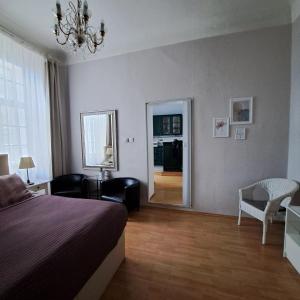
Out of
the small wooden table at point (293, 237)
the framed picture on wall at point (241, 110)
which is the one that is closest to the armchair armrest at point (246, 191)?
the small wooden table at point (293, 237)

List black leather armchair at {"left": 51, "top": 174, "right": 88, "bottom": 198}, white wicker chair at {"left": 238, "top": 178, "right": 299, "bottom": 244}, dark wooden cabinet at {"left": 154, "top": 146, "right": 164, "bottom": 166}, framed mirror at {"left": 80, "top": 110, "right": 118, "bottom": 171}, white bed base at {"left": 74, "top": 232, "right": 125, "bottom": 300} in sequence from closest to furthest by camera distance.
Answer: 1. white bed base at {"left": 74, "top": 232, "right": 125, "bottom": 300}
2. white wicker chair at {"left": 238, "top": 178, "right": 299, "bottom": 244}
3. black leather armchair at {"left": 51, "top": 174, "right": 88, "bottom": 198}
4. framed mirror at {"left": 80, "top": 110, "right": 118, "bottom": 171}
5. dark wooden cabinet at {"left": 154, "top": 146, "right": 164, "bottom": 166}

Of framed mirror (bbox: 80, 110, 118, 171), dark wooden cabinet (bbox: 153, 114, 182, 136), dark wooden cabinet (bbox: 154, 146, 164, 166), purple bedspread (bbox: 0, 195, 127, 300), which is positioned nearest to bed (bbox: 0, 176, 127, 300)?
purple bedspread (bbox: 0, 195, 127, 300)

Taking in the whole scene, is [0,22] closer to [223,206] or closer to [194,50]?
[194,50]

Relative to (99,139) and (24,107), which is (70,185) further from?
(24,107)

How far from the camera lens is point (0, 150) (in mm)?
2650

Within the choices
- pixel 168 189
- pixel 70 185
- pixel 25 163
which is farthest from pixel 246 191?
pixel 25 163

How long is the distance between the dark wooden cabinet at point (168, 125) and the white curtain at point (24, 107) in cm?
428

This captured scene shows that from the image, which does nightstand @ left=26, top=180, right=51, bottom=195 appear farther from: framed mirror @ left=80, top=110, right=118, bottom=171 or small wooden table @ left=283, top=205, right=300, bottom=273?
small wooden table @ left=283, top=205, right=300, bottom=273

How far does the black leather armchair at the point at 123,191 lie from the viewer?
2982 millimetres

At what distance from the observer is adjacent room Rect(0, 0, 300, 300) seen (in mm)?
1546

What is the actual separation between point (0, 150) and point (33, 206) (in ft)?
4.56

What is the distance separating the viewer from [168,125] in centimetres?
686

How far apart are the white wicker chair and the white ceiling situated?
7.73 feet

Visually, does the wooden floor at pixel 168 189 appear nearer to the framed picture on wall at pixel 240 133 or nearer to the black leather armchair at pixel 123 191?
the black leather armchair at pixel 123 191
